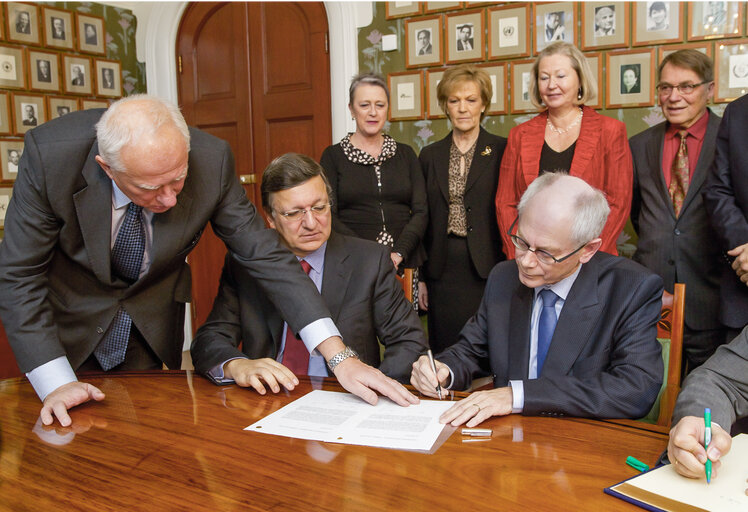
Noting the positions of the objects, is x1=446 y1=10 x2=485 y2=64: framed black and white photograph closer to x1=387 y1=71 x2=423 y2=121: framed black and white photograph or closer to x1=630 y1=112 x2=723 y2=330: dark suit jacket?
x1=387 y1=71 x2=423 y2=121: framed black and white photograph

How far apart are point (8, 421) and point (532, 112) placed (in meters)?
3.27

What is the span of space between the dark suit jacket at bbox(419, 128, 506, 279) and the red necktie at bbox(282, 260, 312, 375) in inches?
46.1

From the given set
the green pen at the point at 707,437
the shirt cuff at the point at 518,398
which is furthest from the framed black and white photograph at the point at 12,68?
the green pen at the point at 707,437

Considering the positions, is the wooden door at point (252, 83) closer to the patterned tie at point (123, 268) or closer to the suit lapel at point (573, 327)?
the patterned tie at point (123, 268)

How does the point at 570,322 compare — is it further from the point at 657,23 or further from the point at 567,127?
the point at 657,23

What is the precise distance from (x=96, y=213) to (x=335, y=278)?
31.3 inches

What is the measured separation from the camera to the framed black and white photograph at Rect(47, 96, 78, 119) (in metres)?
4.88

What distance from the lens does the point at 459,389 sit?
1855mm

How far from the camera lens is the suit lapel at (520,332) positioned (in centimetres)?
184

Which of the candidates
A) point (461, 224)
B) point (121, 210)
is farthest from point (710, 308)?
point (121, 210)

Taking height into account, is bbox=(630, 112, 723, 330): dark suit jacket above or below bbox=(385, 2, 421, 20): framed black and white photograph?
below

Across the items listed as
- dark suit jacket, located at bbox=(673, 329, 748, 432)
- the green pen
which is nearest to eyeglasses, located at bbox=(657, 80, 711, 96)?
dark suit jacket, located at bbox=(673, 329, 748, 432)

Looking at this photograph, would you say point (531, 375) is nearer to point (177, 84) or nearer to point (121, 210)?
point (121, 210)

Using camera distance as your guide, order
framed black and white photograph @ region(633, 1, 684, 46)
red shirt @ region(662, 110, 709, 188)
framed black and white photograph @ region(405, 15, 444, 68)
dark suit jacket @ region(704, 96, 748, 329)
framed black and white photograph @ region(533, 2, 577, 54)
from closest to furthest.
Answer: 1. dark suit jacket @ region(704, 96, 748, 329)
2. red shirt @ region(662, 110, 709, 188)
3. framed black and white photograph @ region(633, 1, 684, 46)
4. framed black and white photograph @ region(533, 2, 577, 54)
5. framed black and white photograph @ region(405, 15, 444, 68)
